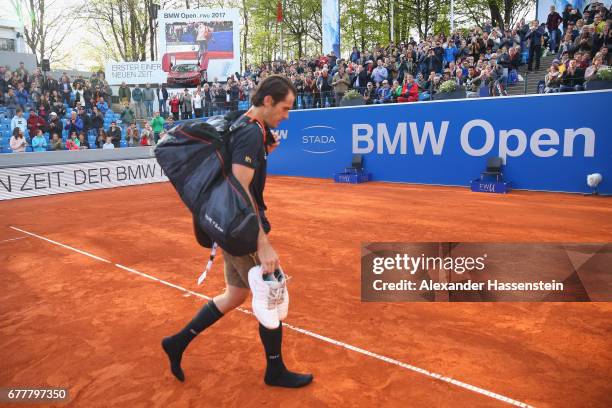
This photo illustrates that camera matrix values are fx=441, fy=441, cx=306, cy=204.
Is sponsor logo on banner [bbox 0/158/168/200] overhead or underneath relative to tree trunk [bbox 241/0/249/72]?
underneath

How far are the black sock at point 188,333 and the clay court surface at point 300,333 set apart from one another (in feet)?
0.57

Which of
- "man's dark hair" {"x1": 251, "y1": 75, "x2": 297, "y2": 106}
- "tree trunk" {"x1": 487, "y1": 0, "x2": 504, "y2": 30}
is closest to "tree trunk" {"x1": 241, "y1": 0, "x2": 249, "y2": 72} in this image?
"tree trunk" {"x1": 487, "y1": 0, "x2": 504, "y2": 30}

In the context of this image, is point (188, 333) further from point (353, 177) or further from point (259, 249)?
point (353, 177)

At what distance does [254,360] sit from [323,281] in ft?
6.67

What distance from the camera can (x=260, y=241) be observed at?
260 centimetres

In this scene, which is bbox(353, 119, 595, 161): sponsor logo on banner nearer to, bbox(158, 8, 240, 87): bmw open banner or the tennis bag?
the tennis bag

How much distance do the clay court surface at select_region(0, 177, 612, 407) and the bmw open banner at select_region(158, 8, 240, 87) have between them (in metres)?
25.8

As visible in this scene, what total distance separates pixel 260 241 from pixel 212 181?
463 mm

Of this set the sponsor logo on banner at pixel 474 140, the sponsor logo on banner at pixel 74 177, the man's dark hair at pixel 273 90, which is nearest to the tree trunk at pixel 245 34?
the sponsor logo on banner at pixel 74 177

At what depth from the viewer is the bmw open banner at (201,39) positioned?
31.6 meters

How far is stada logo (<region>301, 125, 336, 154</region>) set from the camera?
17.3m

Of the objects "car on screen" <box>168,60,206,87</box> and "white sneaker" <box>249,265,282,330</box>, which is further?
"car on screen" <box>168,60,206,87</box>

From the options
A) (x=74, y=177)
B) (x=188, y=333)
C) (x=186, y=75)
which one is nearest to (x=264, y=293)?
(x=188, y=333)

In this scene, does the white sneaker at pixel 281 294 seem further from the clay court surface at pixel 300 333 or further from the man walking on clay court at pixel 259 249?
the clay court surface at pixel 300 333
